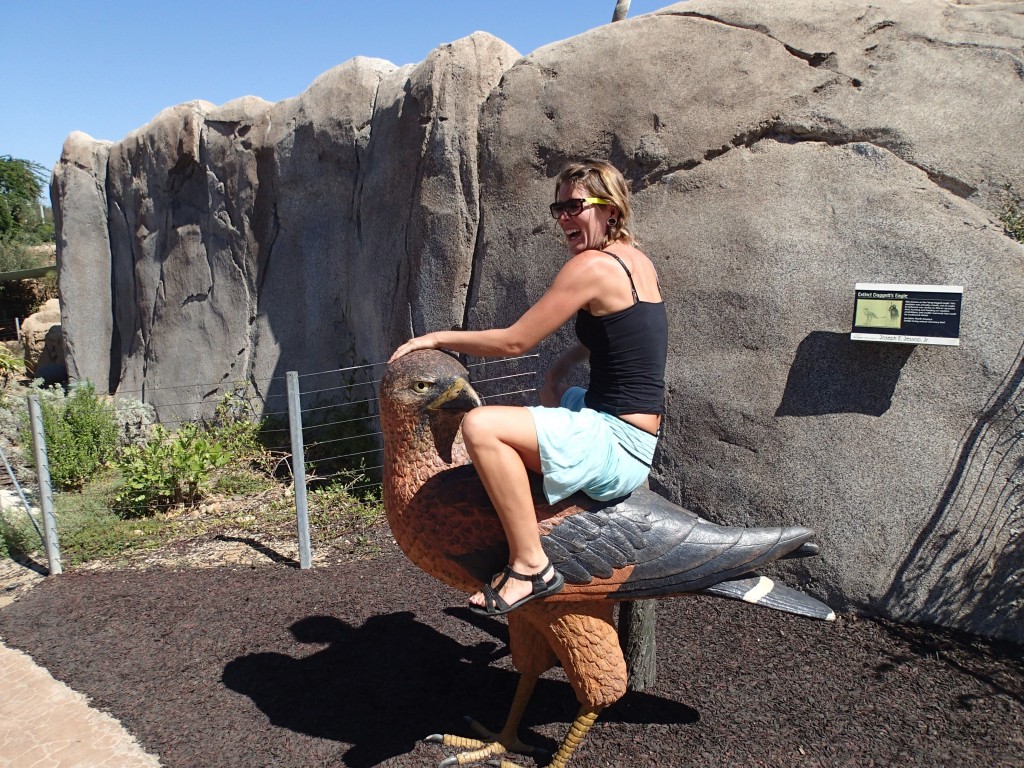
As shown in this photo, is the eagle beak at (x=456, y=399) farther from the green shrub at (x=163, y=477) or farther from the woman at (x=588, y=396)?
the green shrub at (x=163, y=477)

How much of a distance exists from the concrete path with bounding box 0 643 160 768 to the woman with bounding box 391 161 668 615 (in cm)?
164

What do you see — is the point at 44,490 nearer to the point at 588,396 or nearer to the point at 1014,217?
the point at 588,396

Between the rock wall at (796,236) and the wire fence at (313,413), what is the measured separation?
459 mm

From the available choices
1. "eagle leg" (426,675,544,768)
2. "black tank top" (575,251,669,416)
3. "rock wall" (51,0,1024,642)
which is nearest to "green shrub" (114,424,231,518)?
"rock wall" (51,0,1024,642)

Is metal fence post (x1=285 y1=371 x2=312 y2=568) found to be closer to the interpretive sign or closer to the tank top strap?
the tank top strap

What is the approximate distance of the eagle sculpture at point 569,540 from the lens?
2084mm

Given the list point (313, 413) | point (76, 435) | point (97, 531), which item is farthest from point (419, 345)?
point (76, 435)

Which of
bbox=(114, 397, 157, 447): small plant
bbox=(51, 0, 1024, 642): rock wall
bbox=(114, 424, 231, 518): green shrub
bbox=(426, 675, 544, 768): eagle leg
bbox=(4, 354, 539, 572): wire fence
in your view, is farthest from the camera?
bbox=(114, 397, 157, 447): small plant

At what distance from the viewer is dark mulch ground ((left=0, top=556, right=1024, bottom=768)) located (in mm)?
2578

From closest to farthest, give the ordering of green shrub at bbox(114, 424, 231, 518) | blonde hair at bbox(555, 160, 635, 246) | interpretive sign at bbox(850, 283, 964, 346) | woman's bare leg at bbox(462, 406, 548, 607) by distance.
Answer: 1. woman's bare leg at bbox(462, 406, 548, 607)
2. blonde hair at bbox(555, 160, 635, 246)
3. interpretive sign at bbox(850, 283, 964, 346)
4. green shrub at bbox(114, 424, 231, 518)

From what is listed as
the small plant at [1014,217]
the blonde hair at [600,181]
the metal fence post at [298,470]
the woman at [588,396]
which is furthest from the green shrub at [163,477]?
the small plant at [1014,217]

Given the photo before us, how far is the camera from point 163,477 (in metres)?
5.24

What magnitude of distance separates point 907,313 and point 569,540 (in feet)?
7.06

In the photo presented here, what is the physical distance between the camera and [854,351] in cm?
350
